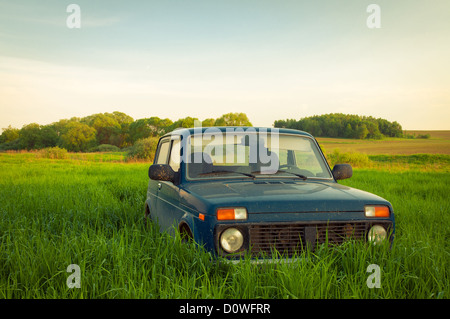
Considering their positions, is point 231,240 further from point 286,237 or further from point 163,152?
point 163,152

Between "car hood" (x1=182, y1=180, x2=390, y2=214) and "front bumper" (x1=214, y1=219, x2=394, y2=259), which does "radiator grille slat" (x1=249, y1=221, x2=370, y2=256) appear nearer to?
"front bumper" (x1=214, y1=219, x2=394, y2=259)

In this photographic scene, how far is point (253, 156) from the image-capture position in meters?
4.83

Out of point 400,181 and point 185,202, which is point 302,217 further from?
point 400,181

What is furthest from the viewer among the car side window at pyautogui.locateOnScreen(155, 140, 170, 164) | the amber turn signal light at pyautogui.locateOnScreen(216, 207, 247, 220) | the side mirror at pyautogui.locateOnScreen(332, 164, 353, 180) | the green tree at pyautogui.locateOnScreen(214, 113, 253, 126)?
the green tree at pyautogui.locateOnScreen(214, 113, 253, 126)

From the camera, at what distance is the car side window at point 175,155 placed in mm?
4934

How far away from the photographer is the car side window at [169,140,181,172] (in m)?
4.93

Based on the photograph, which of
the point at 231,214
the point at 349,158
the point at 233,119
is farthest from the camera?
the point at 233,119

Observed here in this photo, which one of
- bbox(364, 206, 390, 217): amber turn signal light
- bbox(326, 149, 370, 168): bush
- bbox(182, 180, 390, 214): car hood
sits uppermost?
bbox(182, 180, 390, 214): car hood

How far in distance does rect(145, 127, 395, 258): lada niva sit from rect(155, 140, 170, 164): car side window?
421 millimetres

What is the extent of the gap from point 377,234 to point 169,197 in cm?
A: 245

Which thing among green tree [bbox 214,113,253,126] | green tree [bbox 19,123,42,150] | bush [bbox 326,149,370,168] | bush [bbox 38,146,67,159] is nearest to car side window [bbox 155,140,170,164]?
bush [bbox 326,149,370,168]

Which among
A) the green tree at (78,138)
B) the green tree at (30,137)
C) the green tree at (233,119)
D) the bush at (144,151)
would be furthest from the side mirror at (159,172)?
Answer: the green tree at (30,137)

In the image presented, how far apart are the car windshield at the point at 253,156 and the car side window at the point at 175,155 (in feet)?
0.83

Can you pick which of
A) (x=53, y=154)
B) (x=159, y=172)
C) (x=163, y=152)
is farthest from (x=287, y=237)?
(x=53, y=154)
